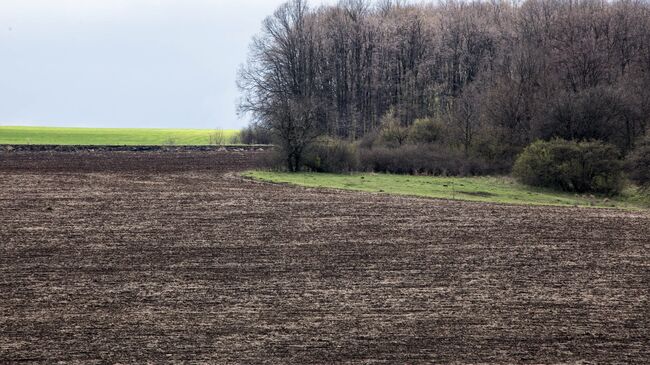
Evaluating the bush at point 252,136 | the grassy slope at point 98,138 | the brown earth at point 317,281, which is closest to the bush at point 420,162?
the brown earth at point 317,281

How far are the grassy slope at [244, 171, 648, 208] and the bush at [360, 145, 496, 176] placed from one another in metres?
2.21

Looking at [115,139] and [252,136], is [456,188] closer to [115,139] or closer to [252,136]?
[252,136]

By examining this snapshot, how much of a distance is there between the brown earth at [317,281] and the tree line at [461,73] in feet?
57.1

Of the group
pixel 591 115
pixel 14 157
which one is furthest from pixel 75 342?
pixel 14 157

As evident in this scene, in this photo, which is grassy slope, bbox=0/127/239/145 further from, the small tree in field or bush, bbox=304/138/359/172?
bush, bbox=304/138/359/172

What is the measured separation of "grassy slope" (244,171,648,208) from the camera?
3953 cm

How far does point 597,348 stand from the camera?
14.7 meters

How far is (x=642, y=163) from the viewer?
3978cm

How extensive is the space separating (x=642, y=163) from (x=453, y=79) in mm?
51774

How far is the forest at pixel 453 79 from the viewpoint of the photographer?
51375mm

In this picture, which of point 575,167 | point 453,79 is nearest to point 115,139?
point 453,79

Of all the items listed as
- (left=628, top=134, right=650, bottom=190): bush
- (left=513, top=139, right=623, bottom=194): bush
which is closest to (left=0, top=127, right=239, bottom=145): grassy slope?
(left=513, top=139, right=623, bottom=194): bush

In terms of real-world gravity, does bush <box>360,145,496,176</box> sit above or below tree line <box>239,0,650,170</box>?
below

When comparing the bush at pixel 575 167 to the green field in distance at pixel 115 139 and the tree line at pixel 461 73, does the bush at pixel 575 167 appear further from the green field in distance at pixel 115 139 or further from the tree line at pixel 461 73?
the green field in distance at pixel 115 139
